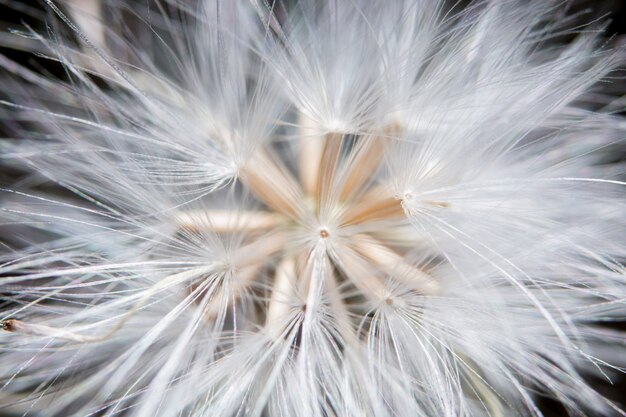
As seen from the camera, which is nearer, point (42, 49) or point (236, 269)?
point (236, 269)

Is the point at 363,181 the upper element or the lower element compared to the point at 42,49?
lower

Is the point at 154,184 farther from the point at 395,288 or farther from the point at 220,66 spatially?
the point at 395,288

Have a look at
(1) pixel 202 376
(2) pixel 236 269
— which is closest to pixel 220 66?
(2) pixel 236 269

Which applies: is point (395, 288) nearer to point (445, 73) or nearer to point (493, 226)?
point (493, 226)

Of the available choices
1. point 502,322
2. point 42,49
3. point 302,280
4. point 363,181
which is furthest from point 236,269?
point 42,49

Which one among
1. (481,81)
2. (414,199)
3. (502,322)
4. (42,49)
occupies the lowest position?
(502,322)

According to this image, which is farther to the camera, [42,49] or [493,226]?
[42,49]
